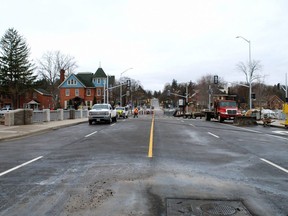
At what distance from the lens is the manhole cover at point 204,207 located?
512 centimetres

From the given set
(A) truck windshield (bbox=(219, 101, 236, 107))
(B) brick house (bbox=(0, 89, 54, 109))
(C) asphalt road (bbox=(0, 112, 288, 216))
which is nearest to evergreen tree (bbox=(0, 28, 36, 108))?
(B) brick house (bbox=(0, 89, 54, 109))

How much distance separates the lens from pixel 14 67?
7400cm

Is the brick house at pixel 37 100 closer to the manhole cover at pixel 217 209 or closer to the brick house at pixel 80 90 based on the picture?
the brick house at pixel 80 90

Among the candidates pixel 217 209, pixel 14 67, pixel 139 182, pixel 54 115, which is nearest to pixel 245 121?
pixel 54 115

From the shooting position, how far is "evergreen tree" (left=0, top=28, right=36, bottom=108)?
7338 cm

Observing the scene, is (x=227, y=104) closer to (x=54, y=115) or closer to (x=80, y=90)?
(x=54, y=115)

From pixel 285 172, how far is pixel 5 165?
779 centimetres

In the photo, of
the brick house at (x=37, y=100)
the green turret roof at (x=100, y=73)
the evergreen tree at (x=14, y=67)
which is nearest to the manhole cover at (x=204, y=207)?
the evergreen tree at (x=14, y=67)

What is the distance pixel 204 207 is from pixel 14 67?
7592cm

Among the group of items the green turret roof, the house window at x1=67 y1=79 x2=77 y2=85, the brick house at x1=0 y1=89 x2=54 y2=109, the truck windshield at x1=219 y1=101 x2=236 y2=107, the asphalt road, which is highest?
the green turret roof

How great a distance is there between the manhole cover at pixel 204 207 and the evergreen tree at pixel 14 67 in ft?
239

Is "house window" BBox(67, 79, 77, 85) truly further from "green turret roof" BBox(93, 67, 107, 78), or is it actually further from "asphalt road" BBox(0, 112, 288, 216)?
"asphalt road" BBox(0, 112, 288, 216)

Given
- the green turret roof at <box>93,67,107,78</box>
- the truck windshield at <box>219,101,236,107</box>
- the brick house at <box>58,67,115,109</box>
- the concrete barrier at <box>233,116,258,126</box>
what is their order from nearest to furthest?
the concrete barrier at <box>233,116,258,126</box> → the truck windshield at <box>219,101,236,107</box> → the brick house at <box>58,67,115,109</box> → the green turret roof at <box>93,67,107,78</box>

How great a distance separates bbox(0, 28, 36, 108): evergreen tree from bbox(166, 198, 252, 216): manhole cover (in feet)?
239
